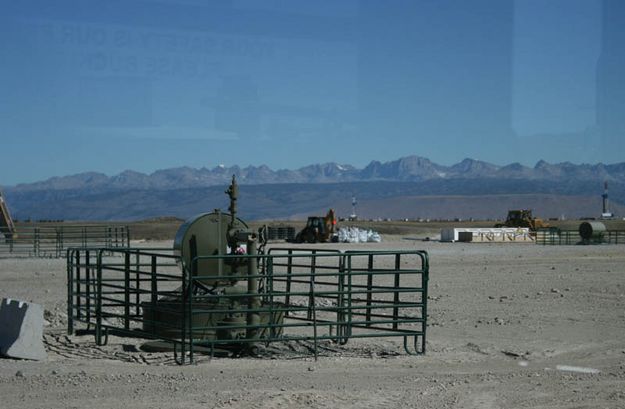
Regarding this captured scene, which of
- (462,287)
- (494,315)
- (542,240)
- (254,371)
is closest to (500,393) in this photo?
(254,371)

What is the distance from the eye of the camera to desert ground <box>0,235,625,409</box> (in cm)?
863

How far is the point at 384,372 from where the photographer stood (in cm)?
1020

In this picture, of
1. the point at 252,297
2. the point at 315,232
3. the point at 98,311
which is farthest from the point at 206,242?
the point at 315,232

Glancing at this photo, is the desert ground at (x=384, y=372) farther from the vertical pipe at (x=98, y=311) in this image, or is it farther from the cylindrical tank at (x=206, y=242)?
the cylindrical tank at (x=206, y=242)

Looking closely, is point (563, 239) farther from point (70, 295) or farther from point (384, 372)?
point (384, 372)

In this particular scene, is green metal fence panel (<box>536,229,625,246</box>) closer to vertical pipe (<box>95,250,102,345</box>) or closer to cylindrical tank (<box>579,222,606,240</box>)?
cylindrical tank (<box>579,222,606,240</box>)

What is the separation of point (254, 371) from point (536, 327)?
20.4 ft

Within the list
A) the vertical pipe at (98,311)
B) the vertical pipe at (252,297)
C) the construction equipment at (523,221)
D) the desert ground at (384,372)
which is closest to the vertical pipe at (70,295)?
the desert ground at (384,372)

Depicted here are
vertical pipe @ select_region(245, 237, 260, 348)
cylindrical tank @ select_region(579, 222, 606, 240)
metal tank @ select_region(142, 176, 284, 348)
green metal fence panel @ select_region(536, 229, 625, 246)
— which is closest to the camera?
vertical pipe @ select_region(245, 237, 260, 348)

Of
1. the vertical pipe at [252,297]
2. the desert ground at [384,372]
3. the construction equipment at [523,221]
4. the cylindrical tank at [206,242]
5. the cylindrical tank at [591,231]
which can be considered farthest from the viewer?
the construction equipment at [523,221]

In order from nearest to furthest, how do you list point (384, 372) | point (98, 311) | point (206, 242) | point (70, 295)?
point (384, 372) < point (206, 242) < point (98, 311) < point (70, 295)

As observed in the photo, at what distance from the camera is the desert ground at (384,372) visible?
863cm

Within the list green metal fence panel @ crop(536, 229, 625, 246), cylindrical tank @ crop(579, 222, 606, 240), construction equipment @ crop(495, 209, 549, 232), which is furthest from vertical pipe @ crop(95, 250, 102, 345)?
construction equipment @ crop(495, 209, 549, 232)

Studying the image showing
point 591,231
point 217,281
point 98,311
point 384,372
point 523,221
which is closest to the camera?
point 384,372
